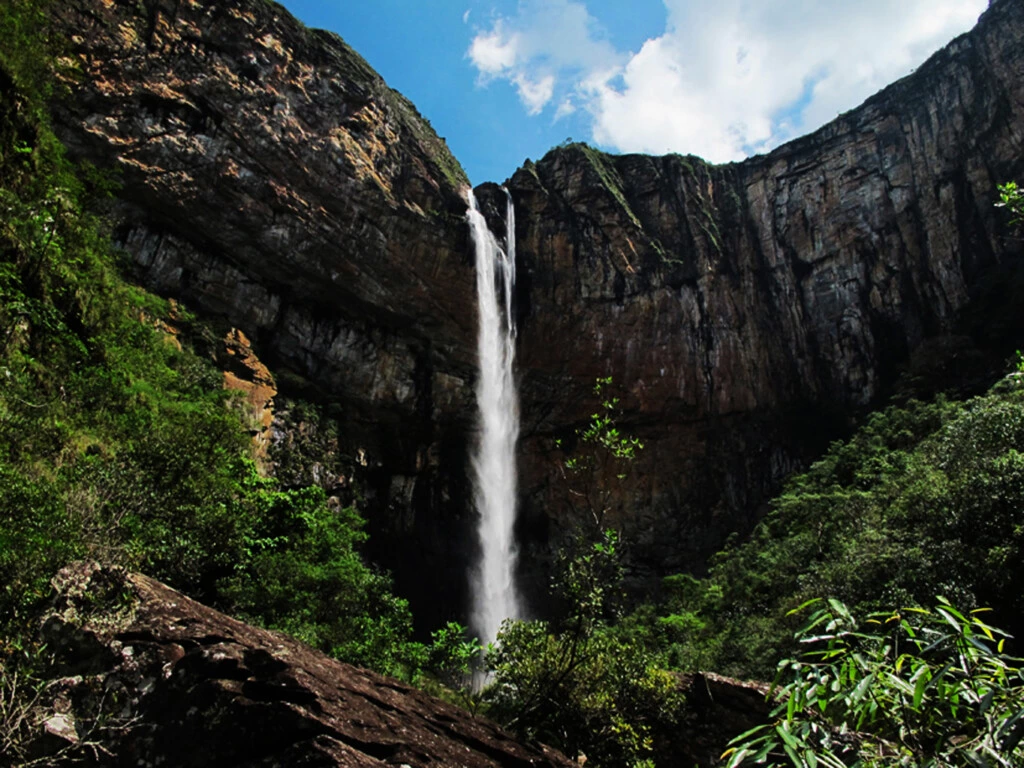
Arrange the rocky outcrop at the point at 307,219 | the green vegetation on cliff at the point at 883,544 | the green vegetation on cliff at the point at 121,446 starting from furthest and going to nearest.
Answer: the rocky outcrop at the point at 307,219 → the green vegetation on cliff at the point at 883,544 → the green vegetation on cliff at the point at 121,446

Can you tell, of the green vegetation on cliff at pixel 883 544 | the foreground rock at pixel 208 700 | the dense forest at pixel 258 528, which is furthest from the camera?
the green vegetation on cliff at pixel 883 544

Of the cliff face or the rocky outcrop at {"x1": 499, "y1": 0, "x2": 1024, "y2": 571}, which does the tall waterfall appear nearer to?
the cliff face

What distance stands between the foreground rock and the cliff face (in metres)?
17.8

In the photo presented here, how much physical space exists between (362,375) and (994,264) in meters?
26.3

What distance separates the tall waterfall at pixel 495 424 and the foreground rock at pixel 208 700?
2051 cm

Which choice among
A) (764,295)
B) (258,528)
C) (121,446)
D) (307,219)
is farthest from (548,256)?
(121,446)

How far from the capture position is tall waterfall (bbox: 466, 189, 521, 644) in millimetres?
24188

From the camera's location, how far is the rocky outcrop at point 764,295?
25.3 meters

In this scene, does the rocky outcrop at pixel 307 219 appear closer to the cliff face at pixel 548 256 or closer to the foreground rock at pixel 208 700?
the cliff face at pixel 548 256

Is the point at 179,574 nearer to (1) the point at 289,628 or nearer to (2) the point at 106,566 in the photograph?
(1) the point at 289,628

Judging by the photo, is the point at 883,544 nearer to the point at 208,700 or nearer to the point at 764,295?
the point at 208,700

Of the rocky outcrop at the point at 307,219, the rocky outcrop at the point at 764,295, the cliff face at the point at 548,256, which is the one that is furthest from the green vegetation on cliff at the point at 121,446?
the rocky outcrop at the point at 764,295

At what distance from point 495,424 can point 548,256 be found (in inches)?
329

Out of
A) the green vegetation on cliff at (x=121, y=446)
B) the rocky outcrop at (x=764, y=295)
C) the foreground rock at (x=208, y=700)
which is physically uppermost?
the rocky outcrop at (x=764, y=295)
